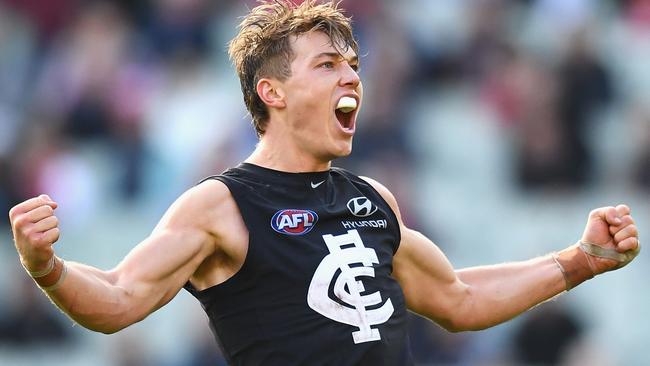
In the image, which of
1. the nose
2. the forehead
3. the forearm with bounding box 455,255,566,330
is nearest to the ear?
the forehead

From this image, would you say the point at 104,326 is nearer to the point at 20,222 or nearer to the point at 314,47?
the point at 20,222

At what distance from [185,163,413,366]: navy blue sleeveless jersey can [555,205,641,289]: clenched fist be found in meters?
1.04

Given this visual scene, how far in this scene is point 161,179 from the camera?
11.9m

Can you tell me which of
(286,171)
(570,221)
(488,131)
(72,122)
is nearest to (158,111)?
(72,122)

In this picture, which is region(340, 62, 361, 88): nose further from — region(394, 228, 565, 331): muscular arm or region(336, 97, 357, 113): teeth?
region(394, 228, 565, 331): muscular arm

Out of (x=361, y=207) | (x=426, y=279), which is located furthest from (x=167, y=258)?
(x=426, y=279)

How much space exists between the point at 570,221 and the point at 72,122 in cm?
472

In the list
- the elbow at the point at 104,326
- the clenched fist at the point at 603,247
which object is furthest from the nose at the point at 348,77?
the elbow at the point at 104,326

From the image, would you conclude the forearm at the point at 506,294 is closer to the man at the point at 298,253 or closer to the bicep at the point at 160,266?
the man at the point at 298,253

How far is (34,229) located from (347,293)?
144 centimetres

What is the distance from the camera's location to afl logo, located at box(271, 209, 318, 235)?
5.77 meters

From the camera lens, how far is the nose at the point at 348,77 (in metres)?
6.10

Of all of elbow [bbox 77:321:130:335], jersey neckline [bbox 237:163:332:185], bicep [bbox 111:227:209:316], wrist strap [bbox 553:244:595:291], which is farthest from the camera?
wrist strap [bbox 553:244:595:291]

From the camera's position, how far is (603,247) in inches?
253
